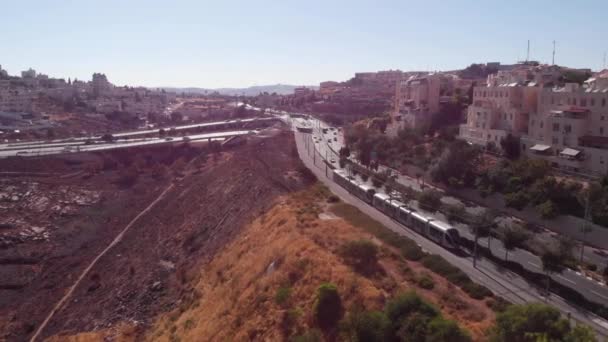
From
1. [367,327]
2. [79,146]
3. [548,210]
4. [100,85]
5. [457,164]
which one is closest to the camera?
[367,327]

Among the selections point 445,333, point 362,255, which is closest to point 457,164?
point 362,255

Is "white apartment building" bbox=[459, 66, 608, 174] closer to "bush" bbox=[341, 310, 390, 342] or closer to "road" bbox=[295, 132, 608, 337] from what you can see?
"road" bbox=[295, 132, 608, 337]

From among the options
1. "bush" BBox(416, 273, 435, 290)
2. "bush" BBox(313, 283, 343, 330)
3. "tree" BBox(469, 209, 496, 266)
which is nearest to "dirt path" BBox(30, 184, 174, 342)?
"bush" BBox(313, 283, 343, 330)

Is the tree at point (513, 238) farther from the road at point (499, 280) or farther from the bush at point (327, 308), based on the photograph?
the bush at point (327, 308)

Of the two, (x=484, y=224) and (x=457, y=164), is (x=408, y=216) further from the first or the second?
(x=457, y=164)

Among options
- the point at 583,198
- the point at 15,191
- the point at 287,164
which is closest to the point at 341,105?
the point at 287,164

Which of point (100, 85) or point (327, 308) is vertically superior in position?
point (100, 85)

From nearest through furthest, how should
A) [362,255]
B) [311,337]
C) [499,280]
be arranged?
[311,337] < [362,255] < [499,280]

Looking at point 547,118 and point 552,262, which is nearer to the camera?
point 552,262
